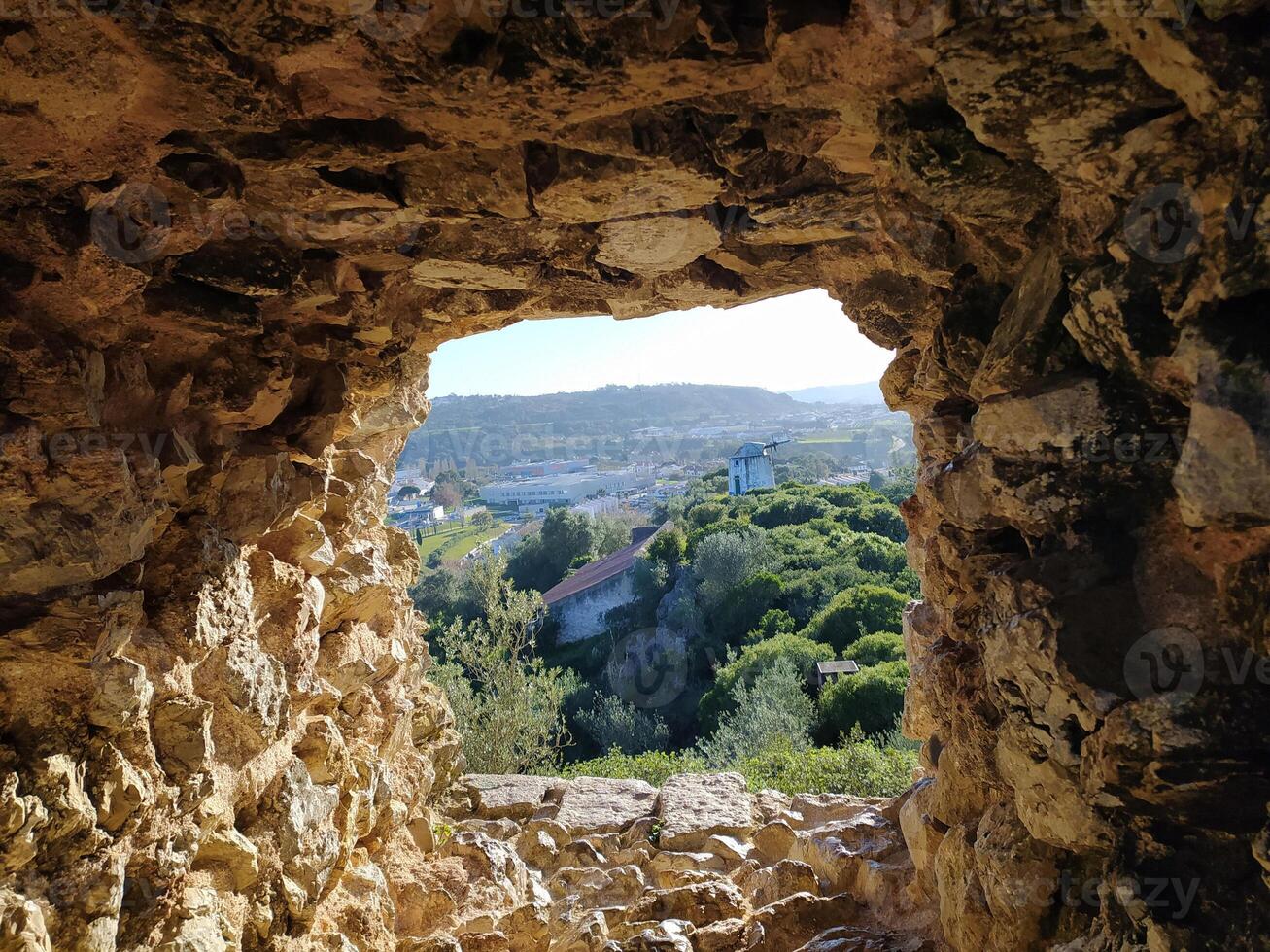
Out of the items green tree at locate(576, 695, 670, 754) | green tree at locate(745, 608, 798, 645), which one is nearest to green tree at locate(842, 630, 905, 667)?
green tree at locate(745, 608, 798, 645)

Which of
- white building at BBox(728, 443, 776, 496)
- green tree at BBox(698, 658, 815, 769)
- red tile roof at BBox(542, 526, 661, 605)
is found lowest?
green tree at BBox(698, 658, 815, 769)

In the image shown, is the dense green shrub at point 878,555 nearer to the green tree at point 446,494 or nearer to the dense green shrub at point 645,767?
the dense green shrub at point 645,767

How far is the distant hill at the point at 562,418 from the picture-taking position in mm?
59781

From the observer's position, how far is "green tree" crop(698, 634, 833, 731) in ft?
55.5

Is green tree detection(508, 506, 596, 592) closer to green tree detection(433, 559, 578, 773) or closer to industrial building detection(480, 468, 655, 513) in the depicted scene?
green tree detection(433, 559, 578, 773)

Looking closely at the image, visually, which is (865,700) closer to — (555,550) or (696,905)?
(696,905)

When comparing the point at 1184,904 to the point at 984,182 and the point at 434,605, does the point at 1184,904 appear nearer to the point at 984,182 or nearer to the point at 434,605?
the point at 984,182

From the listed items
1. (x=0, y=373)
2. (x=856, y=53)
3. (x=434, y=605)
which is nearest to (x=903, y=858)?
(x=856, y=53)

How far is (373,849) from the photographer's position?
191 inches

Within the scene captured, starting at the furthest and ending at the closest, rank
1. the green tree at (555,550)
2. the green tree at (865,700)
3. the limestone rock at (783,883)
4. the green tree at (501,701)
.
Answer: the green tree at (555,550), the green tree at (865,700), the green tree at (501,701), the limestone rock at (783,883)

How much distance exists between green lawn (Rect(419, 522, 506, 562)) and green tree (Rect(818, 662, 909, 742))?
1951 cm

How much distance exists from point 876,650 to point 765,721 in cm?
338

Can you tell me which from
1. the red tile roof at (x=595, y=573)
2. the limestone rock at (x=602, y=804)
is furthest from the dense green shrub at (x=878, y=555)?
the limestone rock at (x=602, y=804)

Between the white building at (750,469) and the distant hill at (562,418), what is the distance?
26.2 metres
